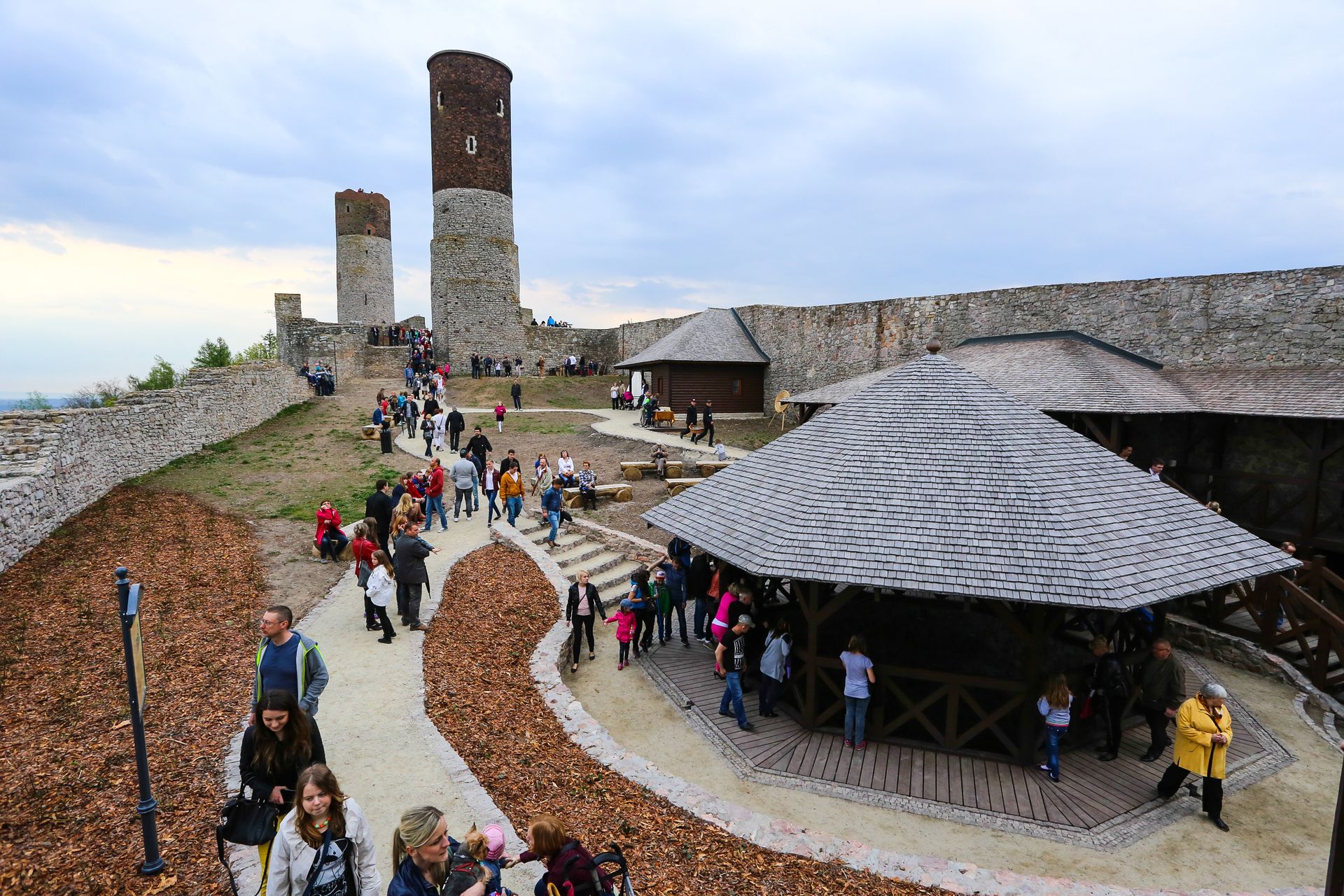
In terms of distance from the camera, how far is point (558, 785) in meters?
6.25

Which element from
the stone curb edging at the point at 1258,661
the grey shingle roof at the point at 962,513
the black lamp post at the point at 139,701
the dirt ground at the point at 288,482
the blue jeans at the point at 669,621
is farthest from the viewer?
the dirt ground at the point at 288,482

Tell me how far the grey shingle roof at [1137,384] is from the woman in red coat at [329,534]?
10.4 metres

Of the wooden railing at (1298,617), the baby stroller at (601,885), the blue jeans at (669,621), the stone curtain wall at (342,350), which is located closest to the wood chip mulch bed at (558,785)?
the baby stroller at (601,885)

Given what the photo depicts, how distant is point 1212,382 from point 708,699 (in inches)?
578

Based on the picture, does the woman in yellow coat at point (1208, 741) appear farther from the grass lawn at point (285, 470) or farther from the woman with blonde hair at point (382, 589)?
the grass lawn at point (285, 470)

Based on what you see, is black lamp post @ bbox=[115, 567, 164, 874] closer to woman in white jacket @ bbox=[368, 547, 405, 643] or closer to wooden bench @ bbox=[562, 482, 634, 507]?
woman in white jacket @ bbox=[368, 547, 405, 643]

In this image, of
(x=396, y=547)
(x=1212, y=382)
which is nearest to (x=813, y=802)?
(x=396, y=547)

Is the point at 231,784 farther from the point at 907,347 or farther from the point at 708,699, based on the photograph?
the point at 907,347

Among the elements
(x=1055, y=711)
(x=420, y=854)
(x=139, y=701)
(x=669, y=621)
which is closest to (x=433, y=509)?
(x=669, y=621)

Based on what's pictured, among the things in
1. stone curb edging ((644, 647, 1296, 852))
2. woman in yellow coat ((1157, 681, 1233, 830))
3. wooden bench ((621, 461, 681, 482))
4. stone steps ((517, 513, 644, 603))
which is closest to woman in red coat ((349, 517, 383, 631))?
stone steps ((517, 513, 644, 603))

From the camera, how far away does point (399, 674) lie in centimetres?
792

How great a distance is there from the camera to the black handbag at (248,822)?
11.8 feet

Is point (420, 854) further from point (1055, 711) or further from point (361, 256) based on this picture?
point (361, 256)

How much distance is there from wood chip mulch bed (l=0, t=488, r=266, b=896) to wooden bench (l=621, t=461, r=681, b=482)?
9.62 metres
